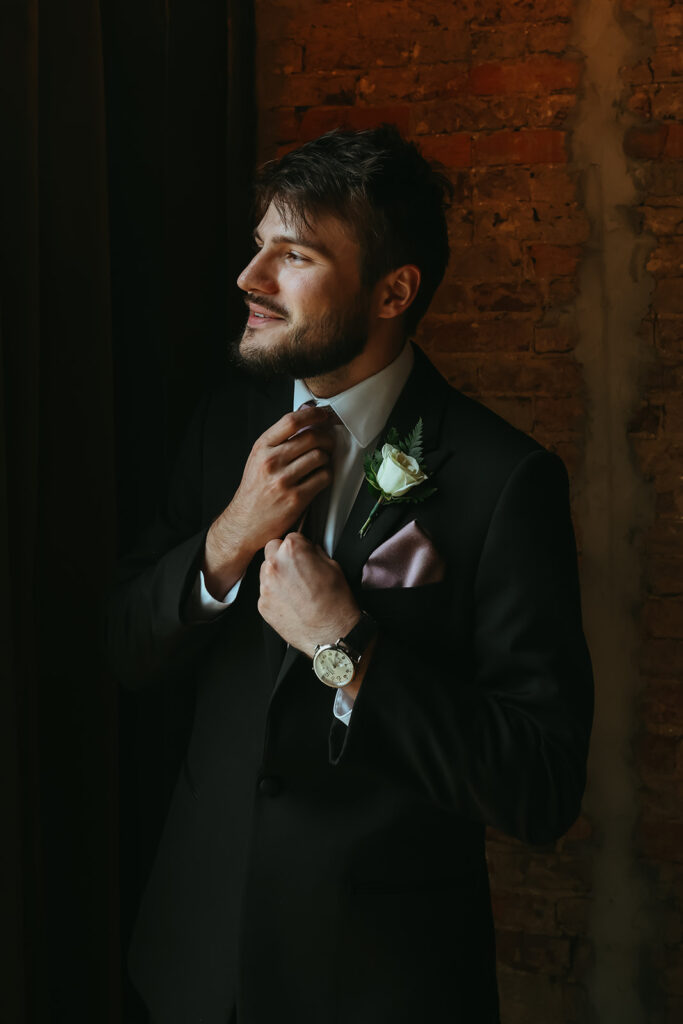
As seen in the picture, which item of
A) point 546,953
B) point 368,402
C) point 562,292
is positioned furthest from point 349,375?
point 546,953

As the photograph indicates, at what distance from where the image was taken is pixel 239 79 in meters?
2.21

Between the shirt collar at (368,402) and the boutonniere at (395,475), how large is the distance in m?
0.10

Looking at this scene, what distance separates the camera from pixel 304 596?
4.31 feet

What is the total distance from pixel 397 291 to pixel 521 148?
0.85 m

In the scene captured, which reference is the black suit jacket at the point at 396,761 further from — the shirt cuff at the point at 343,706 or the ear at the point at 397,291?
the ear at the point at 397,291

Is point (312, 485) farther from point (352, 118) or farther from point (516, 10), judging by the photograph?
point (516, 10)

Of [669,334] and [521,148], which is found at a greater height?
[521,148]

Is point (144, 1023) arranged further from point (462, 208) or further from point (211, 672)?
point (462, 208)

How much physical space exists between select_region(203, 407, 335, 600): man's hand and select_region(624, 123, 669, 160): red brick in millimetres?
1248

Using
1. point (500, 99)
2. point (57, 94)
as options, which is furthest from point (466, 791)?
point (500, 99)

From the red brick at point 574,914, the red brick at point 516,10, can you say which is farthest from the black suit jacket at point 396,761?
the red brick at point 516,10

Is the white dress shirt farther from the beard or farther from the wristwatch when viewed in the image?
the wristwatch

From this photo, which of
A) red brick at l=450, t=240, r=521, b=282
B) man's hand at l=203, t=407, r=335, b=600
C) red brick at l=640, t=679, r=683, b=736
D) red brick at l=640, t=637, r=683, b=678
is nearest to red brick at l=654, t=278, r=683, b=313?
red brick at l=450, t=240, r=521, b=282

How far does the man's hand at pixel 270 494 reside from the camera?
1.39 metres
